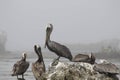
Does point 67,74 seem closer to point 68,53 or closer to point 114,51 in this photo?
point 68,53

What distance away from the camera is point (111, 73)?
1981 centimetres

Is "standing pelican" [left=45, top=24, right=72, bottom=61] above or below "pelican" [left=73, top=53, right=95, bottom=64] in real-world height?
above

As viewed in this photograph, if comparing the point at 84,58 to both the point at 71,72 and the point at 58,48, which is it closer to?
the point at 58,48

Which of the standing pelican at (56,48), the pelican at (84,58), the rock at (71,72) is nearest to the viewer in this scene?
the rock at (71,72)

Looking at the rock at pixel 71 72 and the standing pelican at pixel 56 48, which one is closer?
the rock at pixel 71 72

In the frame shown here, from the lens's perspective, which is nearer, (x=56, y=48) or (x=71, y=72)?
(x=71, y=72)

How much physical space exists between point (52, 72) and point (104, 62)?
8.30 feet

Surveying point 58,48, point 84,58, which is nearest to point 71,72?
point 84,58

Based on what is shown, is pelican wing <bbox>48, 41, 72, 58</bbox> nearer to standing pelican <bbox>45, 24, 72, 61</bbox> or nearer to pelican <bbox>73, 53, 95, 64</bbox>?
standing pelican <bbox>45, 24, 72, 61</bbox>

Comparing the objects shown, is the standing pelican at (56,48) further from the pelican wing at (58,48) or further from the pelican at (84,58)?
the pelican at (84,58)

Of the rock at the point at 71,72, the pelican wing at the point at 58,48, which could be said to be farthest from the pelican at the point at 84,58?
the rock at the point at 71,72

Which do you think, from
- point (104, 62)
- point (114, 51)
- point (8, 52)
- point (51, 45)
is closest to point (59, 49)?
point (51, 45)

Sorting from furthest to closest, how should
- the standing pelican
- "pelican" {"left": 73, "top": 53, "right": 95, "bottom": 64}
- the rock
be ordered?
the standing pelican → "pelican" {"left": 73, "top": 53, "right": 95, "bottom": 64} → the rock

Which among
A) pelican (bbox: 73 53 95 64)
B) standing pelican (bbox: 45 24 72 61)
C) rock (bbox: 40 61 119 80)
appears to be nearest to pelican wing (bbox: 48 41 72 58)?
standing pelican (bbox: 45 24 72 61)
